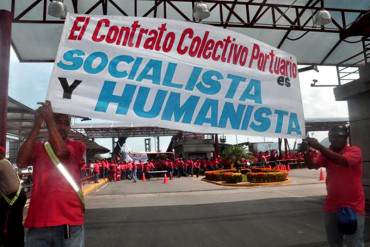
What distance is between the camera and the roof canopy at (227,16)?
33.8 ft

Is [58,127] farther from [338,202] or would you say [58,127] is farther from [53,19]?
[53,19]

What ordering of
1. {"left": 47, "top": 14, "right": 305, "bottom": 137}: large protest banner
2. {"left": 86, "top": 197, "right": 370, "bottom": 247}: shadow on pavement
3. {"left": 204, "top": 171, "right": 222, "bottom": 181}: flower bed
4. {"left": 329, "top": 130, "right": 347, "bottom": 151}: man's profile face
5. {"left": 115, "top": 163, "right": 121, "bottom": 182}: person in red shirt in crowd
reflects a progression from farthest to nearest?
{"left": 115, "top": 163, "right": 121, "bottom": 182}: person in red shirt in crowd
{"left": 204, "top": 171, "right": 222, "bottom": 181}: flower bed
{"left": 86, "top": 197, "right": 370, "bottom": 247}: shadow on pavement
{"left": 329, "top": 130, "right": 347, "bottom": 151}: man's profile face
{"left": 47, "top": 14, "right": 305, "bottom": 137}: large protest banner

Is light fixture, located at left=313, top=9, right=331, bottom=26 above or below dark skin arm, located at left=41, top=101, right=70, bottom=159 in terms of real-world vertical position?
above

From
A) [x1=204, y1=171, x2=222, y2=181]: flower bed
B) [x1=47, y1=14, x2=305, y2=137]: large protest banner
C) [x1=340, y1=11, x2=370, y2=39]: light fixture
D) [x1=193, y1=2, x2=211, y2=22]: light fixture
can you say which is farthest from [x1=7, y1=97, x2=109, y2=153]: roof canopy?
[x1=204, y1=171, x2=222, y2=181]: flower bed

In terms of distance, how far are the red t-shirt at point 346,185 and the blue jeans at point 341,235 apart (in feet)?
0.24

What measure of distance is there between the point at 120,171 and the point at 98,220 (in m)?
23.1

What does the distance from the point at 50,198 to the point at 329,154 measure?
95.3 inches

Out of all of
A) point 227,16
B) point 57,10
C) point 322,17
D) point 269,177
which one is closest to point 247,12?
point 227,16

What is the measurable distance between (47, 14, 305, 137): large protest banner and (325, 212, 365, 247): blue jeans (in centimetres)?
88

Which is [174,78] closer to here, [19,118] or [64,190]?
[64,190]

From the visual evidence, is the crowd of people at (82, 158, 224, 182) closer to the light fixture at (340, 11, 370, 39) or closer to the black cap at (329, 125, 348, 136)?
the light fixture at (340, 11, 370, 39)

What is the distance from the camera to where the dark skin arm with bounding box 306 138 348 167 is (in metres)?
3.89

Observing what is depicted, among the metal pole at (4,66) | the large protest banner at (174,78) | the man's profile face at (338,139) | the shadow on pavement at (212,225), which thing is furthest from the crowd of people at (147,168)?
the man's profile face at (338,139)

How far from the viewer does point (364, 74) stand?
1051 centimetres
